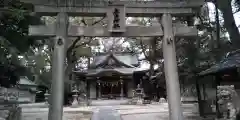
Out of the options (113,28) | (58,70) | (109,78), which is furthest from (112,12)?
(109,78)

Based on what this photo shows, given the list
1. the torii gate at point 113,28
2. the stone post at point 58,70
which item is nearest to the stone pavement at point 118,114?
the torii gate at point 113,28

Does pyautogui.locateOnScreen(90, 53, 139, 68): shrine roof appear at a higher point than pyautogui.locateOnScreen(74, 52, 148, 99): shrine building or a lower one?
higher

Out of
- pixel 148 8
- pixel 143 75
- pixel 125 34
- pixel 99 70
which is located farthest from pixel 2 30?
pixel 143 75

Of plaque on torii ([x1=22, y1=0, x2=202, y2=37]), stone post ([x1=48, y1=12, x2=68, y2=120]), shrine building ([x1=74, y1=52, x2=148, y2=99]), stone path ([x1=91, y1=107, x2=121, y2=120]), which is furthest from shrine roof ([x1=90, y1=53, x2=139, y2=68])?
stone post ([x1=48, y1=12, x2=68, y2=120])

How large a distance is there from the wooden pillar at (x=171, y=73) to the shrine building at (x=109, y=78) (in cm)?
2002

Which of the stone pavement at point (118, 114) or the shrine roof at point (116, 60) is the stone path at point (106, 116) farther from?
the shrine roof at point (116, 60)

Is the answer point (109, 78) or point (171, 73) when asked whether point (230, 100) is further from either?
point (109, 78)

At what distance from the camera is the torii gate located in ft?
22.9

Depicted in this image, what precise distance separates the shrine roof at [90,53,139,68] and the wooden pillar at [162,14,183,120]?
22.9m

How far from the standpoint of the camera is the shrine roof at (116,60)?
100 feet

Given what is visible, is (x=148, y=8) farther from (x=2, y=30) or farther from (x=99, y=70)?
(x=99, y=70)

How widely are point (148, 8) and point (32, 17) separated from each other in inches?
155

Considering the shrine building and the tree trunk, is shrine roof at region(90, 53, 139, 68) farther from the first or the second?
the tree trunk

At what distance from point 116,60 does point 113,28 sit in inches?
949
